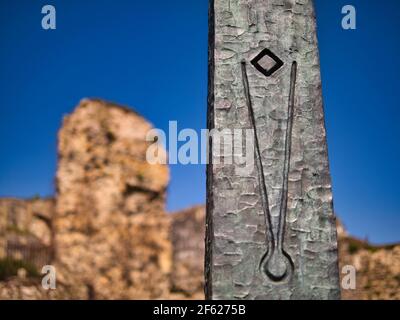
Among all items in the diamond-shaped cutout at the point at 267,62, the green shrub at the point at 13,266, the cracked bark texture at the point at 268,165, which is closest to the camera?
the cracked bark texture at the point at 268,165

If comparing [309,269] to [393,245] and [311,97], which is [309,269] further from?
[393,245]

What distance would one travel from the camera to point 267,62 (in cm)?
298

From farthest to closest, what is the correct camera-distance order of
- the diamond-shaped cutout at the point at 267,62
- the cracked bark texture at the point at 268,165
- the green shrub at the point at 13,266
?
the green shrub at the point at 13,266, the diamond-shaped cutout at the point at 267,62, the cracked bark texture at the point at 268,165

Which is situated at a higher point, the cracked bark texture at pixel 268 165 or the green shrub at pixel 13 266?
the cracked bark texture at pixel 268 165

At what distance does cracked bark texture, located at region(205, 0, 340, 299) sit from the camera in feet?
8.61

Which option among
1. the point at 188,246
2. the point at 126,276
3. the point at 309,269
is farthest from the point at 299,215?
the point at 188,246

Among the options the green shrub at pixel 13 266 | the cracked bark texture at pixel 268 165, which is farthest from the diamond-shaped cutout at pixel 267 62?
the green shrub at pixel 13 266

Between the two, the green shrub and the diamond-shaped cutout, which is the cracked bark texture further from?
the green shrub

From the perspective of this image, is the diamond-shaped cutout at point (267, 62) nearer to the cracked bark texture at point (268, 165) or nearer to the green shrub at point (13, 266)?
the cracked bark texture at point (268, 165)

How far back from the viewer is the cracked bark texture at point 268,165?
2623 millimetres

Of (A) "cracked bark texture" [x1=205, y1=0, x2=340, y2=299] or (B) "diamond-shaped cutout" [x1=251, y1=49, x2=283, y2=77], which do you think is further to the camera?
(B) "diamond-shaped cutout" [x1=251, y1=49, x2=283, y2=77]

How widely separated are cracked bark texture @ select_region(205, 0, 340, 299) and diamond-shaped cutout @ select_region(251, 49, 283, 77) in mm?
25

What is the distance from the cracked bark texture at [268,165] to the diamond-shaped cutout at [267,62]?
1.0 inches

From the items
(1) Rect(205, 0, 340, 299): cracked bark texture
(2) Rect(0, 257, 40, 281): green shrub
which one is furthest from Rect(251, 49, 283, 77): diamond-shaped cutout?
(2) Rect(0, 257, 40, 281): green shrub
